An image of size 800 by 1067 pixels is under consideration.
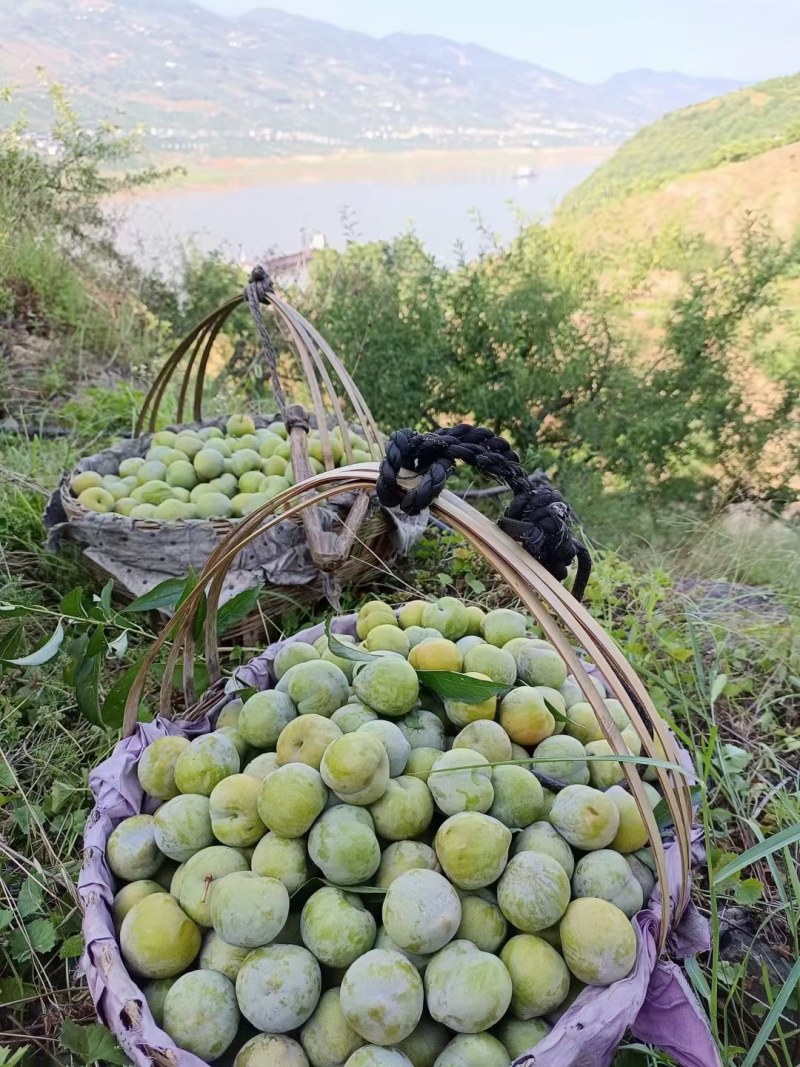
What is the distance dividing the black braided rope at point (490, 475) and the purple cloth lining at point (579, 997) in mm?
470

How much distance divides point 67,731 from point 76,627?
1.06ft

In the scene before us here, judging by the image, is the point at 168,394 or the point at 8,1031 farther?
the point at 168,394

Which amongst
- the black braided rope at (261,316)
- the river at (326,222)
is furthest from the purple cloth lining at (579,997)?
the river at (326,222)

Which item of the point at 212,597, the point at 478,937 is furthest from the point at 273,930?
the point at 212,597

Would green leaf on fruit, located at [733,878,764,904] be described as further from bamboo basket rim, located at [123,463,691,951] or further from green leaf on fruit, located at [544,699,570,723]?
green leaf on fruit, located at [544,699,570,723]

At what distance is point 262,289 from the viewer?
2037 millimetres

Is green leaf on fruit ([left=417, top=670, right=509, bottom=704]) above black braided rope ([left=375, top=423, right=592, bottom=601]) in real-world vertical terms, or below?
below

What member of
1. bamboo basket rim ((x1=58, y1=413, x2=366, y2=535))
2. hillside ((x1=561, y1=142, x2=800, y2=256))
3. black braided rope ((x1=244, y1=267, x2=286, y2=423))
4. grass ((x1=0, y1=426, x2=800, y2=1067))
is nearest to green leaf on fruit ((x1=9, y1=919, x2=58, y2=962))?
grass ((x1=0, y1=426, x2=800, y2=1067))

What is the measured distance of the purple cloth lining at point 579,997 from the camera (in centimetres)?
76

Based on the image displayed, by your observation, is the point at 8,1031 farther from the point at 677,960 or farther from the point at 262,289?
the point at 262,289

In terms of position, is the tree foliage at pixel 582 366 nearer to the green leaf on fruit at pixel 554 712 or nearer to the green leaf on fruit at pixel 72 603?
the green leaf on fruit at pixel 72 603

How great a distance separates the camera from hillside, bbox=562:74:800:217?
22.6 feet

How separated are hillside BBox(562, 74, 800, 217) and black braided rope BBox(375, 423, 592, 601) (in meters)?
6.19

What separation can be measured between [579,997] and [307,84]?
107ft
